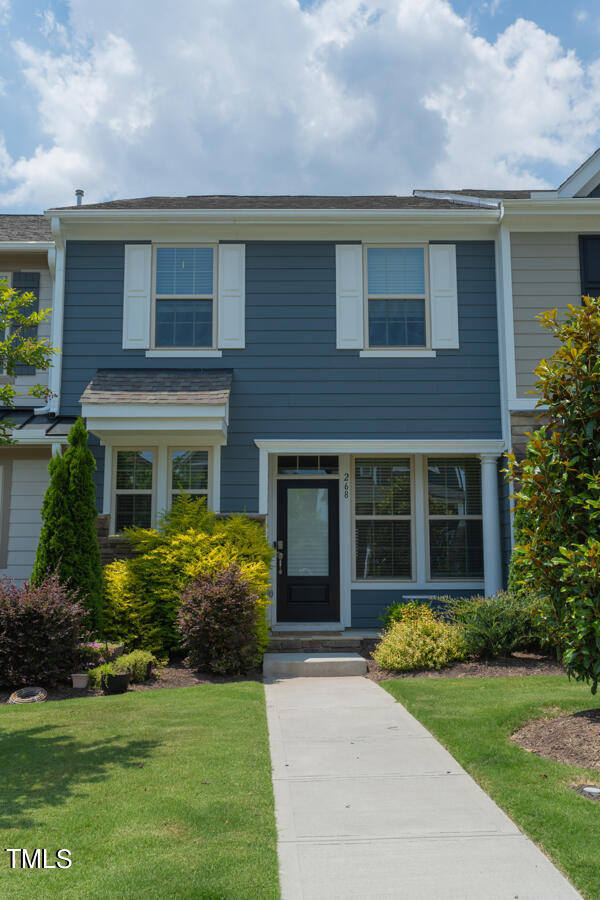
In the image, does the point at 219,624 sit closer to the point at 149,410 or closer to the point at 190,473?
the point at 190,473

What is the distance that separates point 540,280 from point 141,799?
8.86 m

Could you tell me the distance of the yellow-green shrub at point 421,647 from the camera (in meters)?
8.05

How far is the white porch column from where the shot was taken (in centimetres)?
1009

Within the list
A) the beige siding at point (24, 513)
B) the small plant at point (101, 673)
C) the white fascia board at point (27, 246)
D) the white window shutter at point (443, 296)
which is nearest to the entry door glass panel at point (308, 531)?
the white window shutter at point (443, 296)

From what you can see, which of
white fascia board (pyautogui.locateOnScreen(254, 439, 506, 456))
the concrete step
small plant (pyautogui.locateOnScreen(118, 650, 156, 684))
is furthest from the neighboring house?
the concrete step

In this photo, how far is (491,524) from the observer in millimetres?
10172

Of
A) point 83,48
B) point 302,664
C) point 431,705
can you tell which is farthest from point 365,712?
point 83,48

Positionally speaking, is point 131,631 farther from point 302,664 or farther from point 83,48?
point 83,48

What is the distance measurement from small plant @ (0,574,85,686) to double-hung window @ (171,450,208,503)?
2901 mm

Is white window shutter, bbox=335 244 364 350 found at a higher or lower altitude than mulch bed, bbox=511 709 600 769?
higher

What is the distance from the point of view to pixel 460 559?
10.5m

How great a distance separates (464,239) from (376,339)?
199cm

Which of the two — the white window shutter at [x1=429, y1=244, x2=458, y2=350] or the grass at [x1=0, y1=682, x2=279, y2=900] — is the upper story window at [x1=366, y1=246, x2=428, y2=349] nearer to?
the white window shutter at [x1=429, y1=244, x2=458, y2=350]

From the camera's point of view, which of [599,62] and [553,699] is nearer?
[553,699]
